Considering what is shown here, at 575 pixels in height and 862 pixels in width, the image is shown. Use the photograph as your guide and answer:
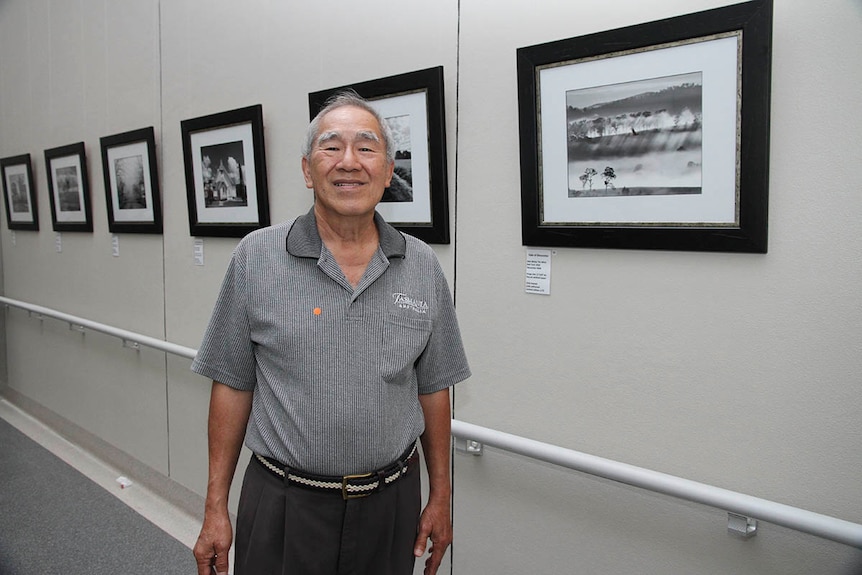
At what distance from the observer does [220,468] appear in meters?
1.86

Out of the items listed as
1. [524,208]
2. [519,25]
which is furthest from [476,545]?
[519,25]

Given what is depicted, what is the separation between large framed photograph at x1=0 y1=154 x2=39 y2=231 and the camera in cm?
556

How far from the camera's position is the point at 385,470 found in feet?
5.78

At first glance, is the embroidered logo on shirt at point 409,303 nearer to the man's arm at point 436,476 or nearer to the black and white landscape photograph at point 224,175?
the man's arm at point 436,476

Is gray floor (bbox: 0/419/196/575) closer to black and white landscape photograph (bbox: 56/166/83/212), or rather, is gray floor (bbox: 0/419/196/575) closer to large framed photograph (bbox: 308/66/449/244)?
black and white landscape photograph (bbox: 56/166/83/212)

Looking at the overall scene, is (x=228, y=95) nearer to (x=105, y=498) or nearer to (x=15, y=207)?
(x=105, y=498)

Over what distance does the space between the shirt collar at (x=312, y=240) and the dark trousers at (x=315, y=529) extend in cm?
59

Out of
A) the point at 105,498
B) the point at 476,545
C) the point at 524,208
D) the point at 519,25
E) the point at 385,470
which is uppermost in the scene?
the point at 519,25

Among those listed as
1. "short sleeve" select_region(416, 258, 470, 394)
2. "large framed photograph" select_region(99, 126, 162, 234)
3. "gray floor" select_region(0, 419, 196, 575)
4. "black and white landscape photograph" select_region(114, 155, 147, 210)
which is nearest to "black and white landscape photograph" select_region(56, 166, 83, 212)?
"large framed photograph" select_region(99, 126, 162, 234)

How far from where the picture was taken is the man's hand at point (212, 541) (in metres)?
1.84

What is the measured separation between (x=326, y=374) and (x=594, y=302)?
90 cm

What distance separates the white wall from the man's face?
26.2 inches

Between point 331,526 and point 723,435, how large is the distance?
1095 millimetres

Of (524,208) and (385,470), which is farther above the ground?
(524,208)
